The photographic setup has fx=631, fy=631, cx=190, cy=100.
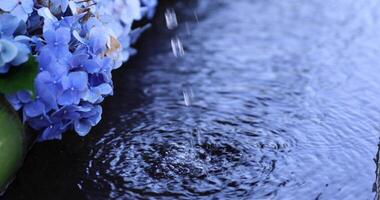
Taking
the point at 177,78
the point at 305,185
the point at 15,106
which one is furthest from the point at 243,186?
the point at 177,78

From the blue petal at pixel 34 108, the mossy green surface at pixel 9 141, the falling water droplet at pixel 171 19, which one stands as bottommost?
the falling water droplet at pixel 171 19

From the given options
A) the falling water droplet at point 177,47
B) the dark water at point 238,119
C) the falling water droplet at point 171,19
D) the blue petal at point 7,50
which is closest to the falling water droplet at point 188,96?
the dark water at point 238,119

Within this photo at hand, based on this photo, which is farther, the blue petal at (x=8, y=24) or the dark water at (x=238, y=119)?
the dark water at (x=238, y=119)

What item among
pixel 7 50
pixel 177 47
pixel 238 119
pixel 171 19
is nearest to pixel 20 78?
pixel 7 50

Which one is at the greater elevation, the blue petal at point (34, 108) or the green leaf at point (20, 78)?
the green leaf at point (20, 78)

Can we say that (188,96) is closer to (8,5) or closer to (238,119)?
(238,119)

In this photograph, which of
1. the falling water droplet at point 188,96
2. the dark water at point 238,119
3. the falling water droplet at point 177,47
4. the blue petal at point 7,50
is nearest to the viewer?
the blue petal at point 7,50

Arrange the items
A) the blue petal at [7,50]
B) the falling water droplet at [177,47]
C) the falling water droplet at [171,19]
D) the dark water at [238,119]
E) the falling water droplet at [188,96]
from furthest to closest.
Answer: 1. the falling water droplet at [171,19]
2. the falling water droplet at [177,47]
3. the falling water droplet at [188,96]
4. the dark water at [238,119]
5. the blue petal at [7,50]

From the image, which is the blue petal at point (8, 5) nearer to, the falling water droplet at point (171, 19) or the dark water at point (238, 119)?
the dark water at point (238, 119)

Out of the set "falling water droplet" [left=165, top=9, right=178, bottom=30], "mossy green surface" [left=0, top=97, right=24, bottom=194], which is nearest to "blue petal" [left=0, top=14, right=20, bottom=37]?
"mossy green surface" [left=0, top=97, right=24, bottom=194]

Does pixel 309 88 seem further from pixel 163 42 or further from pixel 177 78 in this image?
pixel 163 42
